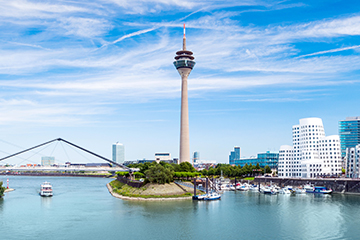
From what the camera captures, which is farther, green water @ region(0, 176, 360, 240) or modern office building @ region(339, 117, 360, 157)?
modern office building @ region(339, 117, 360, 157)

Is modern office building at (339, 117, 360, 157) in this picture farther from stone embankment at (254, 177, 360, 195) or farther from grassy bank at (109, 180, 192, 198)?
grassy bank at (109, 180, 192, 198)

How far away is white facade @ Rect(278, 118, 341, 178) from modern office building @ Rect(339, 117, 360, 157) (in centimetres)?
4179

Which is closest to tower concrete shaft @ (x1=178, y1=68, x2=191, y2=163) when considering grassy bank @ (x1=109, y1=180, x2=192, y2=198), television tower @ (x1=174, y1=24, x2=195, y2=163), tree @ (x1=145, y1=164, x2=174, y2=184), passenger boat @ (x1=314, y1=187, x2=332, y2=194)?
television tower @ (x1=174, y1=24, x2=195, y2=163)

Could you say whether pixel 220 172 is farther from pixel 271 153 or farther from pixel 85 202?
pixel 85 202

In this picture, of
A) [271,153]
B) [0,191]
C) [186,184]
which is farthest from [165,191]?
[271,153]

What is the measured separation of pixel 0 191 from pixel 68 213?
906 inches

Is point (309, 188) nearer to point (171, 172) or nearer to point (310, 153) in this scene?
point (310, 153)

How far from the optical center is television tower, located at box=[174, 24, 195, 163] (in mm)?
108688

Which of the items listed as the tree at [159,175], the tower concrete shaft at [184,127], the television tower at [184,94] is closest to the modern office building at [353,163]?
the television tower at [184,94]

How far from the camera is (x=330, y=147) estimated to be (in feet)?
323

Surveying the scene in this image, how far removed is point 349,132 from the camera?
458 ft

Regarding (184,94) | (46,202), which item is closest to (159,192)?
(46,202)

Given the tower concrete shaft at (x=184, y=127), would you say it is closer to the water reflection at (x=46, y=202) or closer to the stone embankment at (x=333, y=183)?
the stone embankment at (x=333, y=183)

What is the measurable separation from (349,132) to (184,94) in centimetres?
7203
